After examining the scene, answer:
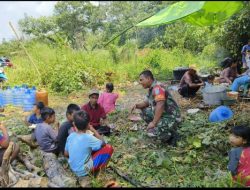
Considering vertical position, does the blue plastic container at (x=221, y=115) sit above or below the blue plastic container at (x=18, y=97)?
below

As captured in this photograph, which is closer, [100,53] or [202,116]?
[202,116]

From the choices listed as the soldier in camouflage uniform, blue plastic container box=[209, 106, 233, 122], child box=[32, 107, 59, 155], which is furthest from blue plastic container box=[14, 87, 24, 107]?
blue plastic container box=[209, 106, 233, 122]

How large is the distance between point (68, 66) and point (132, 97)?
2663 mm

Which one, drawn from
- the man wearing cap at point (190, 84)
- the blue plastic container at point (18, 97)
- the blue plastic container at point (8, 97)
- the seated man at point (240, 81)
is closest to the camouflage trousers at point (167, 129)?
the man wearing cap at point (190, 84)

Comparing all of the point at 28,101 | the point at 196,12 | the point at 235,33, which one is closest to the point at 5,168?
the point at 196,12

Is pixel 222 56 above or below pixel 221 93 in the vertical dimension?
above

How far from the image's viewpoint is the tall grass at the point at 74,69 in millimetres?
10359

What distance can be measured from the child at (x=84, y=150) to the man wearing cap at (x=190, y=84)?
4180 millimetres

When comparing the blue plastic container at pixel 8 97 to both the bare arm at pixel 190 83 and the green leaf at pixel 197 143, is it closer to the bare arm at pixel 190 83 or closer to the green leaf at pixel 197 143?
the bare arm at pixel 190 83

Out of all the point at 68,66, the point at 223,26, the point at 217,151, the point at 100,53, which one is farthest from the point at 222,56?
the point at 217,151

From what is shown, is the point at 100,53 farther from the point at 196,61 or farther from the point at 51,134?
the point at 51,134

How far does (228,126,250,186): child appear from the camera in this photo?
344 centimetres

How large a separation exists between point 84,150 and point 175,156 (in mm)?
1453

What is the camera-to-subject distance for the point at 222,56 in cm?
1243
